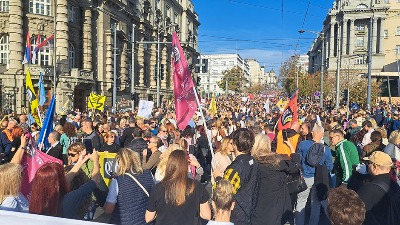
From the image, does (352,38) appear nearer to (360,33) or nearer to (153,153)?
(360,33)

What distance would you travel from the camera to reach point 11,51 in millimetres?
26562

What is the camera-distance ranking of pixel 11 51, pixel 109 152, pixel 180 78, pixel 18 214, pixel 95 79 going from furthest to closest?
pixel 95 79 < pixel 11 51 < pixel 109 152 < pixel 180 78 < pixel 18 214

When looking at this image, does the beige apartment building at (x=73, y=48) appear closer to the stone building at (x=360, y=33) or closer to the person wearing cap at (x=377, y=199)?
the person wearing cap at (x=377, y=199)

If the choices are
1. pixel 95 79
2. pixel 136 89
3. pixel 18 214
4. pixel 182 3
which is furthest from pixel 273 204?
pixel 182 3

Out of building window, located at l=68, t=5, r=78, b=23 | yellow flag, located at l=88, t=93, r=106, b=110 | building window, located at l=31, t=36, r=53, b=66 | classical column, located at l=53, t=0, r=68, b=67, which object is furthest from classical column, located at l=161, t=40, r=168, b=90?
yellow flag, located at l=88, t=93, r=106, b=110

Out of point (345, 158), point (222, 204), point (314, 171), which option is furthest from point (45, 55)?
point (222, 204)

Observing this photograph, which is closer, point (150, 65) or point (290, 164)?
point (290, 164)

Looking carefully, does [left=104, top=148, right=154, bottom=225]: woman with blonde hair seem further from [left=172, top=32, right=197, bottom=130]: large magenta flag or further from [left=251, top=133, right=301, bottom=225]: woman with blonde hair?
[left=172, top=32, right=197, bottom=130]: large magenta flag

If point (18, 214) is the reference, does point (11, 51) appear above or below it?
above

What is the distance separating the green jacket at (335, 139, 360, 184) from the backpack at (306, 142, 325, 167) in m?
0.46

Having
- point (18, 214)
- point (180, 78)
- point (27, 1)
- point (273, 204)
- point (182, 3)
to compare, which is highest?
point (182, 3)

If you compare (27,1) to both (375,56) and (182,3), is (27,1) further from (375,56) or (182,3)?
(375,56)

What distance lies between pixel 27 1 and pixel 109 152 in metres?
24.5

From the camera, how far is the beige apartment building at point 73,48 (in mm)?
26656
